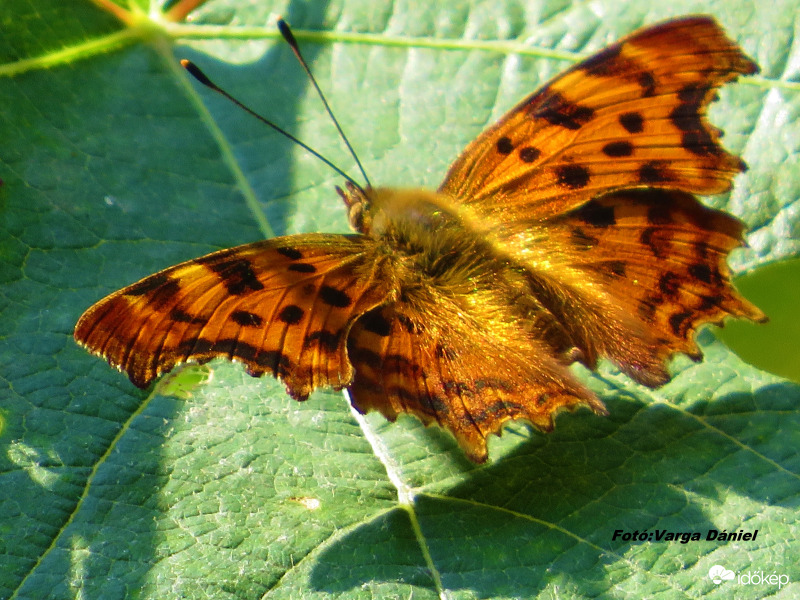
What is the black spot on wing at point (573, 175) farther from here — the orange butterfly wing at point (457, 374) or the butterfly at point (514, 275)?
the orange butterfly wing at point (457, 374)

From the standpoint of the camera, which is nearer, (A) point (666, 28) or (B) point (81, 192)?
(A) point (666, 28)

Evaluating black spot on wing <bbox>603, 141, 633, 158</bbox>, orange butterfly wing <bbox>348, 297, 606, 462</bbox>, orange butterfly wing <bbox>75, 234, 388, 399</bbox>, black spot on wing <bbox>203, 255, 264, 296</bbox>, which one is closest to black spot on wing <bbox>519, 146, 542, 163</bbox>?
black spot on wing <bbox>603, 141, 633, 158</bbox>

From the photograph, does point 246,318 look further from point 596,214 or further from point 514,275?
point 596,214

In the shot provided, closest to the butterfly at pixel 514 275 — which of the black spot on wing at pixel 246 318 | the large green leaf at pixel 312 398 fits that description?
the black spot on wing at pixel 246 318

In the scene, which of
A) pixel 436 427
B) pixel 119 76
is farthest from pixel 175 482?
pixel 119 76

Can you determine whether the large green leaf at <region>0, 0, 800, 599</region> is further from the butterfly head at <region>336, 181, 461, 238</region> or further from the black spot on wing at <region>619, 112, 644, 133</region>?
the black spot on wing at <region>619, 112, 644, 133</region>

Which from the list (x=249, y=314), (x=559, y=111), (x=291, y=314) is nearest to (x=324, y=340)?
(x=291, y=314)

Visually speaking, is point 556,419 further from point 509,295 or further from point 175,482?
point 175,482
